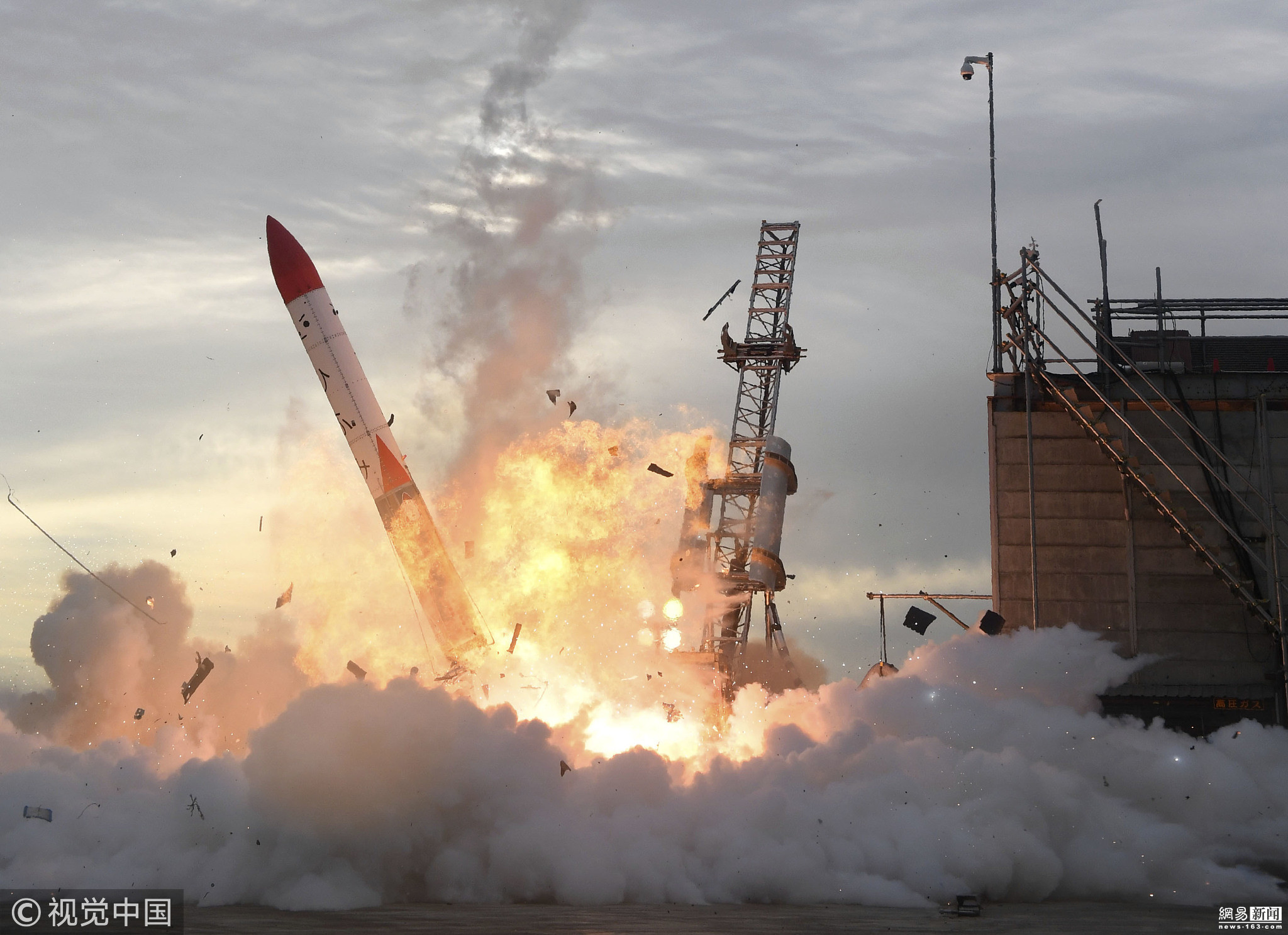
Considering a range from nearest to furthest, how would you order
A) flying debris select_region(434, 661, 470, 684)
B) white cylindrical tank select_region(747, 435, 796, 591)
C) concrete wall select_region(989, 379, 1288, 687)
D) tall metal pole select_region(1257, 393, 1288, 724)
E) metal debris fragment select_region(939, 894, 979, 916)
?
1. metal debris fragment select_region(939, 894, 979, 916)
2. flying debris select_region(434, 661, 470, 684)
3. tall metal pole select_region(1257, 393, 1288, 724)
4. concrete wall select_region(989, 379, 1288, 687)
5. white cylindrical tank select_region(747, 435, 796, 591)

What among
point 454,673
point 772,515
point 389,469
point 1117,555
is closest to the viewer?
point 454,673

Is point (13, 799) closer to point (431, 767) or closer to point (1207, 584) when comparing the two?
point (431, 767)

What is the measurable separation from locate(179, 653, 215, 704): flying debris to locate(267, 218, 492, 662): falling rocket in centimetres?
1186

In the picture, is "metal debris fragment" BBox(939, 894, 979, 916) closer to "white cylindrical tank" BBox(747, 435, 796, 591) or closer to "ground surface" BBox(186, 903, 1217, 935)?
"ground surface" BBox(186, 903, 1217, 935)

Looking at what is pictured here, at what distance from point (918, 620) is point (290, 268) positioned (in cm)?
2684

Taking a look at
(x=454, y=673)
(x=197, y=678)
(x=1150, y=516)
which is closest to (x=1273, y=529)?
(x=1150, y=516)

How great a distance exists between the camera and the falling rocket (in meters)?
46.1

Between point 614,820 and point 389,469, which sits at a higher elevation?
point 389,469

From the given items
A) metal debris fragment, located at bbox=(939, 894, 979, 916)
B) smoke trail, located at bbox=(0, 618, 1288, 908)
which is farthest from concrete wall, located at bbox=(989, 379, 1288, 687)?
metal debris fragment, located at bbox=(939, 894, 979, 916)

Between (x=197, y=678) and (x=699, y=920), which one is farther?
(x=197, y=678)

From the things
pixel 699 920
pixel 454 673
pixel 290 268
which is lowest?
pixel 699 920

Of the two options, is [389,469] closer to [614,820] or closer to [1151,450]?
[614,820]

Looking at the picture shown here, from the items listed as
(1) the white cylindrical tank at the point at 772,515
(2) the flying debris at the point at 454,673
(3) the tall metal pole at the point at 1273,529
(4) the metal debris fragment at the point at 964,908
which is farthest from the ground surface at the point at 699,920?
(1) the white cylindrical tank at the point at 772,515

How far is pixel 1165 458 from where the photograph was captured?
50188 millimetres
